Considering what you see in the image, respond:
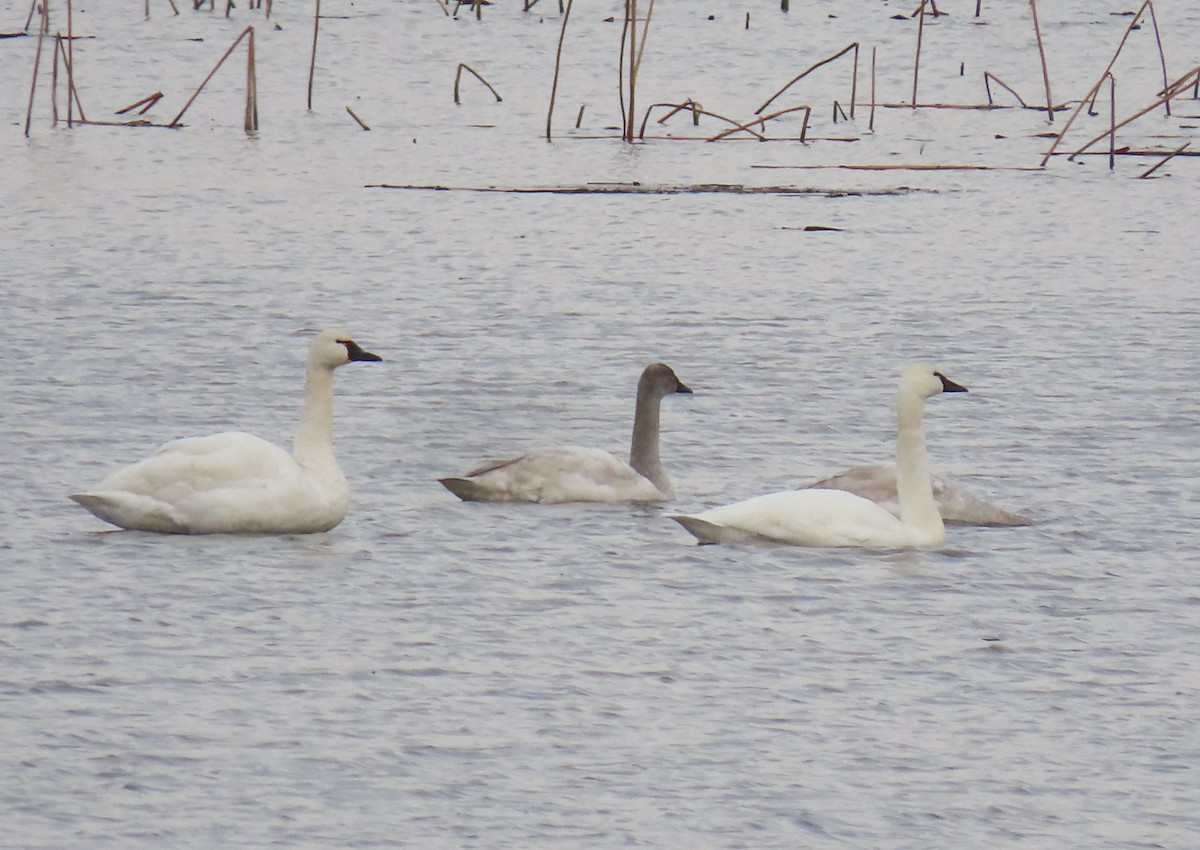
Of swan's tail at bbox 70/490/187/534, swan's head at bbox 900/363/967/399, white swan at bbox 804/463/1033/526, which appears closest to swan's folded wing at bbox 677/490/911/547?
white swan at bbox 804/463/1033/526

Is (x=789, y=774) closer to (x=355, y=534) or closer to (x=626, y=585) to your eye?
(x=626, y=585)

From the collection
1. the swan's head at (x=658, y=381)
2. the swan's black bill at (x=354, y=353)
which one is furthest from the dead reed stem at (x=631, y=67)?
the swan's black bill at (x=354, y=353)

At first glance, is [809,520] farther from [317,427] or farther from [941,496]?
[317,427]

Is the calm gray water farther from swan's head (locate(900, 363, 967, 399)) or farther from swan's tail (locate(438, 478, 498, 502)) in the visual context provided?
swan's head (locate(900, 363, 967, 399))

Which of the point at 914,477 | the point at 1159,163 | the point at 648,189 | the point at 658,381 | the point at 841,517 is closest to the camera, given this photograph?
the point at 841,517

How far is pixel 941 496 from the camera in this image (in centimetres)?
1062

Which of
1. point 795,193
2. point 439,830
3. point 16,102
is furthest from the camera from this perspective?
point 16,102

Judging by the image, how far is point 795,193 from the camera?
22812mm

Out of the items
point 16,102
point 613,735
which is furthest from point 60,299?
point 16,102

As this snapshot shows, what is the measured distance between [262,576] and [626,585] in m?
1.39

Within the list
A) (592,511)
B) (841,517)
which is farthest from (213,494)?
(841,517)

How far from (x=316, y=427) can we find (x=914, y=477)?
2549 mm

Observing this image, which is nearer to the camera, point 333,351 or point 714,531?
→ point 714,531

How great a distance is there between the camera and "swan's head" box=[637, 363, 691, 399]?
11.7 metres
